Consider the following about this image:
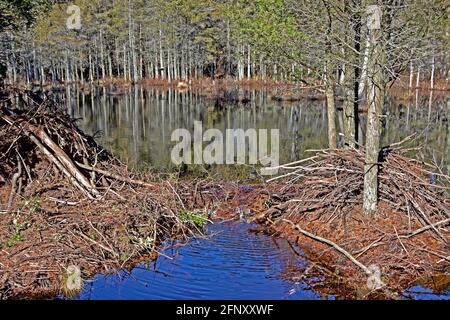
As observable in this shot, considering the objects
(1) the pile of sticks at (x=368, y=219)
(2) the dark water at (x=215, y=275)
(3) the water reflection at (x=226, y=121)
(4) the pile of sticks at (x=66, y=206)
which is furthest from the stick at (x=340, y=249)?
(3) the water reflection at (x=226, y=121)

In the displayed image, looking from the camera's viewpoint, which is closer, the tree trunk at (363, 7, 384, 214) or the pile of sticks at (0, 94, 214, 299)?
the pile of sticks at (0, 94, 214, 299)

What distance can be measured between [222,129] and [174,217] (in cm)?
1793

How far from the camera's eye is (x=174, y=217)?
11109 mm

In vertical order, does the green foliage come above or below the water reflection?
below

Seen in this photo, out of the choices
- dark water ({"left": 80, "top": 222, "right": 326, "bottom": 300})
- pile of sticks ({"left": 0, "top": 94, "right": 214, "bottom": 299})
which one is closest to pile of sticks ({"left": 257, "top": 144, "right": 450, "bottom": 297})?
dark water ({"left": 80, "top": 222, "right": 326, "bottom": 300})

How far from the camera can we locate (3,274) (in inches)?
325

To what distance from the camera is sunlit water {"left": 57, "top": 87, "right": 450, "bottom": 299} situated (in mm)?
8289

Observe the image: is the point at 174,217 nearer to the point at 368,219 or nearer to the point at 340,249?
the point at 340,249

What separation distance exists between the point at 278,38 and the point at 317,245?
7.93 meters

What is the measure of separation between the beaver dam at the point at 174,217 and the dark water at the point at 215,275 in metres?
0.11

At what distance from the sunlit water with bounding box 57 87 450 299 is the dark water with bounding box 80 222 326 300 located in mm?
16

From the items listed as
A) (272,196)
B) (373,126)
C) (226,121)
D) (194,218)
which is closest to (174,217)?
(194,218)

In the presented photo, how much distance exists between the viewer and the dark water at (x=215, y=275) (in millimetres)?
8078

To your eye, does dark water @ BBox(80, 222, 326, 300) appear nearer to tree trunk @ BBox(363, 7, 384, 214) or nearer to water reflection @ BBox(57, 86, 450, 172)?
tree trunk @ BBox(363, 7, 384, 214)
